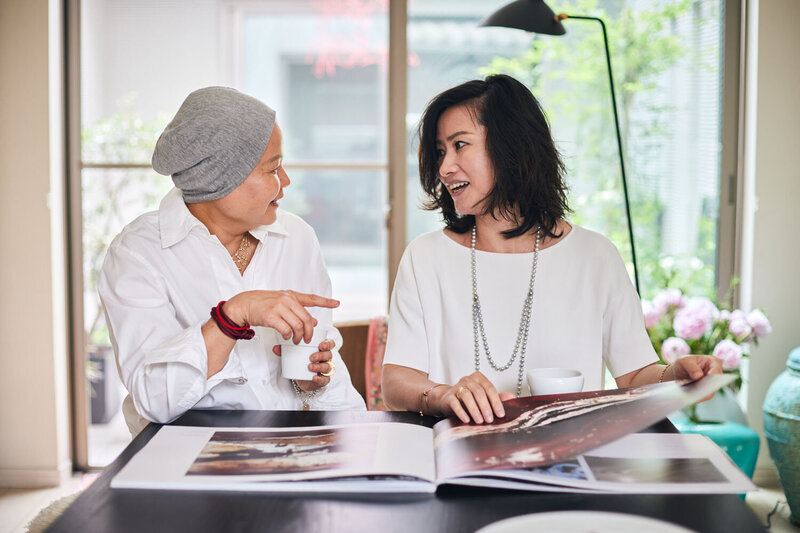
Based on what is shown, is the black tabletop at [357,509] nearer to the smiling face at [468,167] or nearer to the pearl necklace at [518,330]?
the pearl necklace at [518,330]

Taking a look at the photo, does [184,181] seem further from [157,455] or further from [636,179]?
[636,179]

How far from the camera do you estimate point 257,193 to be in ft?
4.98

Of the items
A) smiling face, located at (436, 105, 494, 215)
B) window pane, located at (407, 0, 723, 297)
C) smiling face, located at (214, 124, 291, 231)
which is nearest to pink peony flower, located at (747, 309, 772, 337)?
window pane, located at (407, 0, 723, 297)

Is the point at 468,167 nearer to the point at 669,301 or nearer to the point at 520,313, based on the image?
the point at 520,313

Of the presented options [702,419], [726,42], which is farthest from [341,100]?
[702,419]

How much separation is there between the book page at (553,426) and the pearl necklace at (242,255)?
695 mm

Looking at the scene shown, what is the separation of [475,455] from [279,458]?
0.80 ft

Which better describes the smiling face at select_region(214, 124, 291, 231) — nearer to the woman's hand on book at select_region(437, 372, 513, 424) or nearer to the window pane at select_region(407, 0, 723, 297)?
the woman's hand on book at select_region(437, 372, 513, 424)

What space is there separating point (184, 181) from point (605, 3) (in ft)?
7.59

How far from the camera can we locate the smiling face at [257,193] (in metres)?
1.51

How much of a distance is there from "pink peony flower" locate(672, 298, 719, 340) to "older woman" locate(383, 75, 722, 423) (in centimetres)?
120

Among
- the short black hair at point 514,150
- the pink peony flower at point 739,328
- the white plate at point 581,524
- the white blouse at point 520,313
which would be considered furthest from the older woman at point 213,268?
the pink peony flower at point 739,328

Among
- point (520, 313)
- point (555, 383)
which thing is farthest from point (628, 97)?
point (555, 383)

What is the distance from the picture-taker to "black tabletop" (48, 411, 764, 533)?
2.51 feet
